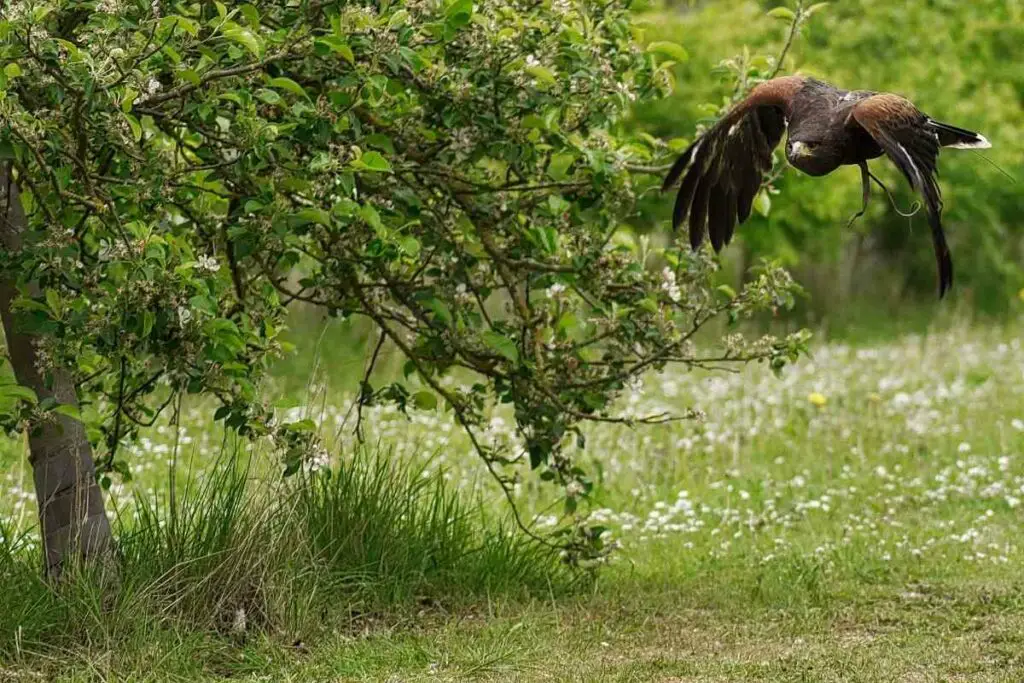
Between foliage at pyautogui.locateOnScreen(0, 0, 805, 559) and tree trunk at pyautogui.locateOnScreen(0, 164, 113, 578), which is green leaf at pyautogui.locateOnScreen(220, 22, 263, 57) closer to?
foliage at pyautogui.locateOnScreen(0, 0, 805, 559)

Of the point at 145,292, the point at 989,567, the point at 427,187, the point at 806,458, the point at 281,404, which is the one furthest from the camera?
the point at 806,458

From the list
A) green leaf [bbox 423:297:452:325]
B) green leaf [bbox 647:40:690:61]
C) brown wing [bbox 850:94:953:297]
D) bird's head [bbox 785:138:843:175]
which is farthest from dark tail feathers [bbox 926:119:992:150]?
green leaf [bbox 423:297:452:325]

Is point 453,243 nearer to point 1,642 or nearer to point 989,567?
point 1,642

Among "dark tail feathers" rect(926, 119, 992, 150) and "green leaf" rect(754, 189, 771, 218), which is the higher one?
"dark tail feathers" rect(926, 119, 992, 150)

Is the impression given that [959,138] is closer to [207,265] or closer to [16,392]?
[207,265]

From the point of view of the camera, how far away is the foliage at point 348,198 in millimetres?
4953

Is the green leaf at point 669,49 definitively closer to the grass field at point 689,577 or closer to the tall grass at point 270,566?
the grass field at point 689,577

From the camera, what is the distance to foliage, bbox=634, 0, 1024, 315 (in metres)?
17.5

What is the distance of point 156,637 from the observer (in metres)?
5.58

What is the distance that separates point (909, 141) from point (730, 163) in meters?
1.18

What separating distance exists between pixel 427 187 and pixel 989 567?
337cm

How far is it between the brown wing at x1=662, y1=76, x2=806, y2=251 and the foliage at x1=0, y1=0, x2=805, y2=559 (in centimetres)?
18

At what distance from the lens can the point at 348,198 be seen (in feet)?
17.8

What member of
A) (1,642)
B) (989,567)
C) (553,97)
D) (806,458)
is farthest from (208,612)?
(806,458)
